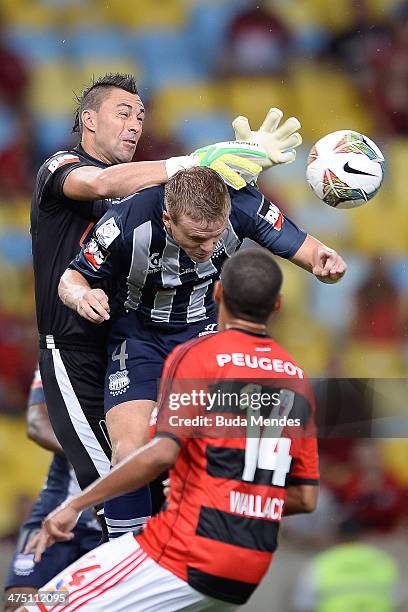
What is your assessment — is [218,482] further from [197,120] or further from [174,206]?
[197,120]

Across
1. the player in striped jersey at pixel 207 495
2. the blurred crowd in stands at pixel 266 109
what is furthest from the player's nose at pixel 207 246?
the blurred crowd in stands at pixel 266 109

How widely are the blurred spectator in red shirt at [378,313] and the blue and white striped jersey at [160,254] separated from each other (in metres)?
3.24

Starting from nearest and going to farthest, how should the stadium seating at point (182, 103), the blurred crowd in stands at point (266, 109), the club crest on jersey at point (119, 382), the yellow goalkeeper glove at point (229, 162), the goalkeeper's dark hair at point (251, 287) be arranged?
the goalkeeper's dark hair at point (251, 287)
the yellow goalkeeper glove at point (229, 162)
the club crest on jersey at point (119, 382)
the blurred crowd in stands at point (266, 109)
the stadium seating at point (182, 103)

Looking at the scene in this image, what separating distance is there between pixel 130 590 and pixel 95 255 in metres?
1.38

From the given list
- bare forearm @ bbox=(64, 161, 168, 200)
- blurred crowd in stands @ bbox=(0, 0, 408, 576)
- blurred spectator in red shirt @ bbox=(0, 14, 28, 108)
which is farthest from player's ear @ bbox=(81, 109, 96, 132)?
blurred spectator in red shirt @ bbox=(0, 14, 28, 108)

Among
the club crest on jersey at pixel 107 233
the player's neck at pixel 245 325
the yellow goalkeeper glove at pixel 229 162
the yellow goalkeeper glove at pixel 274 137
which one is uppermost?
the yellow goalkeeper glove at pixel 274 137

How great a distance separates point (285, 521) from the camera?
630cm

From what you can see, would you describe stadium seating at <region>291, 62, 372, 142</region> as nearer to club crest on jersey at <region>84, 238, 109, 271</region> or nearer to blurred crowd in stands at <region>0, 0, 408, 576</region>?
blurred crowd in stands at <region>0, 0, 408, 576</region>

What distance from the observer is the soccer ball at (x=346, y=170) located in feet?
14.0

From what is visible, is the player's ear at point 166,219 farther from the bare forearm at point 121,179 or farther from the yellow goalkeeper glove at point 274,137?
the yellow goalkeeper glove at point 274,137

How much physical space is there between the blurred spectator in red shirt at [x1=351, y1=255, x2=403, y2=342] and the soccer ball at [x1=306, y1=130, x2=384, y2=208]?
10.2ft

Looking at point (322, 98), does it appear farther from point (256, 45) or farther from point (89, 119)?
point (89, 119)

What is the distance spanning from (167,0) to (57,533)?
6411mm

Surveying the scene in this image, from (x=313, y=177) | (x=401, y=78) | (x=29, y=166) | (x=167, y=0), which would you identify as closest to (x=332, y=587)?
(x=313, y=177)
